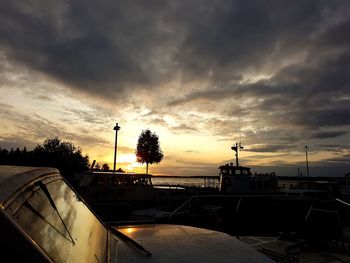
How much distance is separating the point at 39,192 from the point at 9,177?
305 millimetres

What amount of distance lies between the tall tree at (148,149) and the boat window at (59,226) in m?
51.2

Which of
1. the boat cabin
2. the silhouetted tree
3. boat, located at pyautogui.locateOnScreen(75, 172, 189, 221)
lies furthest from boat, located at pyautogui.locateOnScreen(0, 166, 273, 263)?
the silhouetted tree

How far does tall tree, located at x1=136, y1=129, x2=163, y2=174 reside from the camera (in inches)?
2108

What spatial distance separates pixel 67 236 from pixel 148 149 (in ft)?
172

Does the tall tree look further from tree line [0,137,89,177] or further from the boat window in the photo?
the boat window

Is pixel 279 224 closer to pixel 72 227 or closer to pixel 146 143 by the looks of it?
pixel 72 227

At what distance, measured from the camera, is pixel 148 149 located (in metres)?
53.8

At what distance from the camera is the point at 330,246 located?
588 centimetres

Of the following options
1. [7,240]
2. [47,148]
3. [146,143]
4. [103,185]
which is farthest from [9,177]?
[47,148]

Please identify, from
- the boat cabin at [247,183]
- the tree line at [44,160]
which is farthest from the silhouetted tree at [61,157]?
the boat cabin at [247,183]

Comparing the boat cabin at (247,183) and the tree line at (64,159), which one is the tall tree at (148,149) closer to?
the tree line at (64,159)

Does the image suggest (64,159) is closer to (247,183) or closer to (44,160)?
(44,160)

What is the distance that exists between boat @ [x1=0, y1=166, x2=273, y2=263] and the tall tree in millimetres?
50399

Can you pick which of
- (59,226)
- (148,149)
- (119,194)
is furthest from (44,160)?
(59,226)
